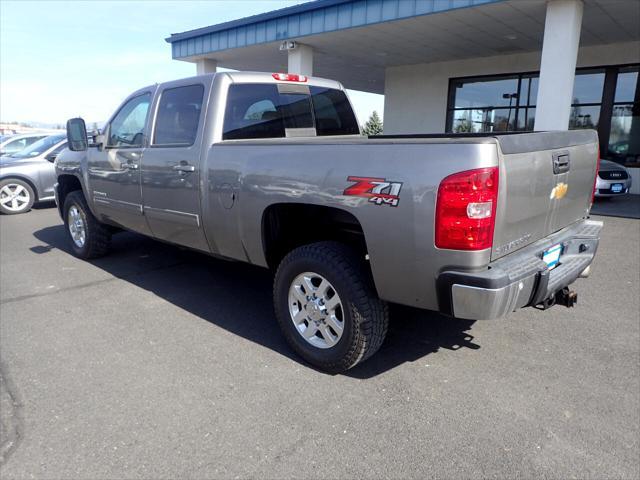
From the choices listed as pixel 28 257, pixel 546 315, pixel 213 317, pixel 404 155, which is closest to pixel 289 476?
pixel 404 155

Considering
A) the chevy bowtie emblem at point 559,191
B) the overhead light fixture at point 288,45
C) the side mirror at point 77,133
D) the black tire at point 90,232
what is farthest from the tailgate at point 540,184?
the overhead light fixture at point 288,45

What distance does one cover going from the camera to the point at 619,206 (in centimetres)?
1001

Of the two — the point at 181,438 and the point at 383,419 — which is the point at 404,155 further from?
the point at 181,438

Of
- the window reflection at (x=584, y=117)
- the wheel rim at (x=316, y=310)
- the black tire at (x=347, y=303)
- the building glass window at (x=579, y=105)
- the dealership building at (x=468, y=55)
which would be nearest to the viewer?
the black tire at (x=347, y=303)

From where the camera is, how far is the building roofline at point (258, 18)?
10841 mm

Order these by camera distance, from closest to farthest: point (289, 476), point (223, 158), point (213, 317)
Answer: point (289, 476), point (223, 158), point (213, 317)

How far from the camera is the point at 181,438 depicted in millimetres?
2527

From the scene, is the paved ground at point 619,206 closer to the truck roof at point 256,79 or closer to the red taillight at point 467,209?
the truck roof at point 256,79

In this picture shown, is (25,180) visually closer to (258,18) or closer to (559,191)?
(258,18)

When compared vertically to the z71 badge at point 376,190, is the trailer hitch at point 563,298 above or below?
below

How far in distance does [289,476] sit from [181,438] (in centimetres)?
65

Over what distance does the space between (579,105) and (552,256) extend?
40.0 ft

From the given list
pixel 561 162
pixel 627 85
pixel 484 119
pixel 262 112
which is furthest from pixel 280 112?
pixel 484 119

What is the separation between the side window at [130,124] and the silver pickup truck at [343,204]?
0.08 ft
